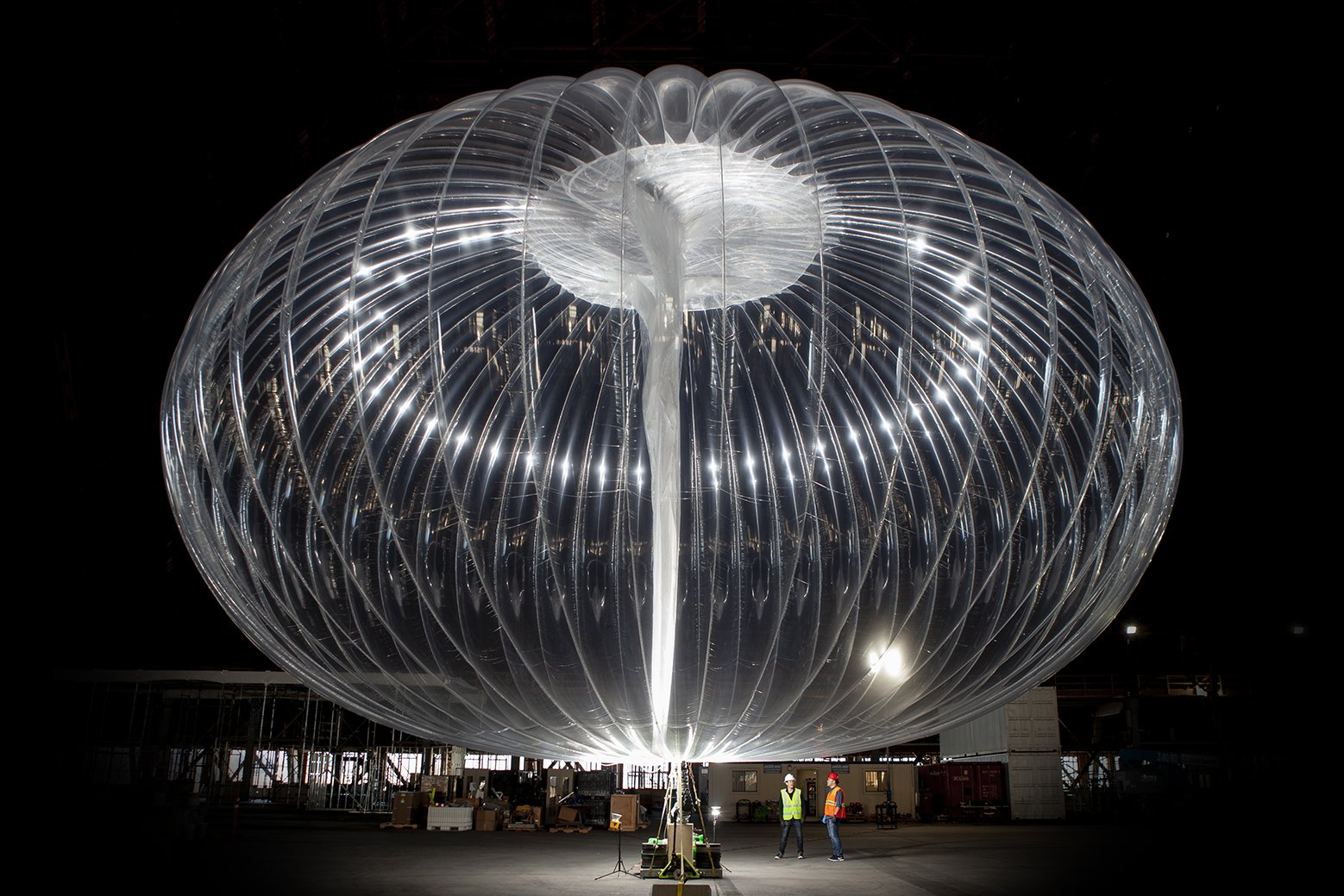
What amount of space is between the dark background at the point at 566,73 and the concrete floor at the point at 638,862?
3275mm

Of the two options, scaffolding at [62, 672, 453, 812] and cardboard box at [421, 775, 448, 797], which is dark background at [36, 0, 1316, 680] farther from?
cardboard box at [421, 775, 448, 797]

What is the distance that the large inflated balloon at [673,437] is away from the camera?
12.4 ft

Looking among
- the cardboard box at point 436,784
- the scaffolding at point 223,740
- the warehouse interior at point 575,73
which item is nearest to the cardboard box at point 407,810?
the warehouse interior at point 575,73

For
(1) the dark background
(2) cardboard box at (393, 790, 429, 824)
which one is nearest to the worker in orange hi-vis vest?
(1) the dark background

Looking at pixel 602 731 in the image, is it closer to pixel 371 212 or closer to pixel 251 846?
pixel 371 212

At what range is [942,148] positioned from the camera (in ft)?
13.5

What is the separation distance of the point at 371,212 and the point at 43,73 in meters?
5.54

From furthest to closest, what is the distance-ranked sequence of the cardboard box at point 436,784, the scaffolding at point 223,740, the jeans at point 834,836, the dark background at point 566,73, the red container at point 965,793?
1. the red container at point 965,793
2. the cardboard box at point 436,784
3. the scaffolding at point 223,740
4. the jeans at point 834,836
5. the dark background at point 566,73

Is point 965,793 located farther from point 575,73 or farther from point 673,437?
point 673,437

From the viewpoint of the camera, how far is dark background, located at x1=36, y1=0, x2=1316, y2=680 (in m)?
9.66

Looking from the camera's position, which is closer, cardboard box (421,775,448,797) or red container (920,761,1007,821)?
cardboard box (421,775,448,797)

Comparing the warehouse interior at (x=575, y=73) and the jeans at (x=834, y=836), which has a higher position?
the warehouse interior at (x=575, y=73)

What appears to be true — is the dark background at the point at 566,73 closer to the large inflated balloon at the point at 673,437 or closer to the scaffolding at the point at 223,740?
the large inflated balloon at the point at 673,437

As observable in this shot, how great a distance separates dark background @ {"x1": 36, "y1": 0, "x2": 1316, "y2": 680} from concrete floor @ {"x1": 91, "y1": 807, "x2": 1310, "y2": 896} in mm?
3275
